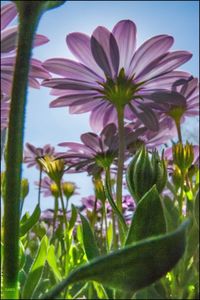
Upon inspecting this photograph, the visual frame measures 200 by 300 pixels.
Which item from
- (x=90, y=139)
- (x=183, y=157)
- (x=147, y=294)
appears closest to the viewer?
(x=147, y=294)

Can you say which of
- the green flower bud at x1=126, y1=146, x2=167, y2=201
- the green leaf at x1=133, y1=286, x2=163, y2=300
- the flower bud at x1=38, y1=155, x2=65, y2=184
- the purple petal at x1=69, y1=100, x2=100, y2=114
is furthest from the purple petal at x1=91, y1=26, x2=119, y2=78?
the green leaf at x1=133, y1=286, x2=163, y2=300

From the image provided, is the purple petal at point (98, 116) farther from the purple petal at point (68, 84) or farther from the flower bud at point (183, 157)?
the flower bud at point (183, 157)

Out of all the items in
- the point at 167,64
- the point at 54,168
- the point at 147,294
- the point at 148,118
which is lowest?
the point at 147,294

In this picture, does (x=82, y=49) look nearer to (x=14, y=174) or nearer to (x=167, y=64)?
(x=167, y=64)

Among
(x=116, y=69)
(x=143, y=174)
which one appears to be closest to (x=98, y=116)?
(x=116, y=69)

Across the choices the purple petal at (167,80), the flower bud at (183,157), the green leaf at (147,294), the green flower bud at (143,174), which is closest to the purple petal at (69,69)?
the purple petal at (167,80)

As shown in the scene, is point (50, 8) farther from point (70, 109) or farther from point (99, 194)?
point (70, 109)

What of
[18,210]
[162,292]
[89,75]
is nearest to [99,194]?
[89,75]
